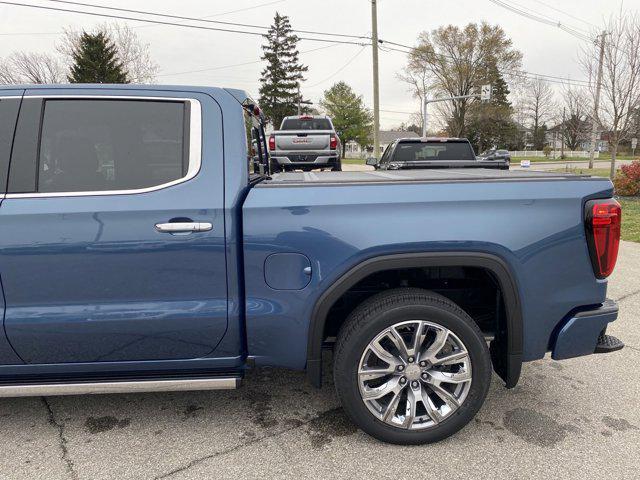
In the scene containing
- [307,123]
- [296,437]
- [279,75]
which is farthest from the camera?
[279,75]

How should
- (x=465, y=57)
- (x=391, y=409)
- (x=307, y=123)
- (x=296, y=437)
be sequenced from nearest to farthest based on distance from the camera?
(x=391, y=409), (x=296, y=437), (x=307, y=123), (x=465, y=57)

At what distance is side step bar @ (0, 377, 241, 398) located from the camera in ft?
7.78

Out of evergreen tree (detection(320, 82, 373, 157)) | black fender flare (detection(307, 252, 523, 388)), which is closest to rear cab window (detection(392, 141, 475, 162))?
black fender flare (detection(307, 252, 523, 388))

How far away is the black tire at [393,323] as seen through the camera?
2.41 m

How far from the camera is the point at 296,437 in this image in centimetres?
264

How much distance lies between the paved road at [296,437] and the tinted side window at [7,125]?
157 centimetres

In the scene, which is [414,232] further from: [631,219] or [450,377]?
[631,219]

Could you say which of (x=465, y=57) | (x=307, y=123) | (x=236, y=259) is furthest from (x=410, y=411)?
(x=465, y=57)

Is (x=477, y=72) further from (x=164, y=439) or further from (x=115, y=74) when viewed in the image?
(x=164, y=439)

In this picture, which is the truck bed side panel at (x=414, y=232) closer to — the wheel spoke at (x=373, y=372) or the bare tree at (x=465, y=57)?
the wheel spoke at (x=373, y=372)

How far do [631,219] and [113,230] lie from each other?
11111 mm

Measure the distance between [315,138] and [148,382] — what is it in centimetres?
994

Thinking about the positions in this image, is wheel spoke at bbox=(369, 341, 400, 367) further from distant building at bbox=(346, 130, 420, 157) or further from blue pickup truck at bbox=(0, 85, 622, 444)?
distant building at bbox=(346, 130, 420, 157)

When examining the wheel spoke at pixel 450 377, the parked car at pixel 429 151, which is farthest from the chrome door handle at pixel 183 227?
the parked car at pixel 429 151
